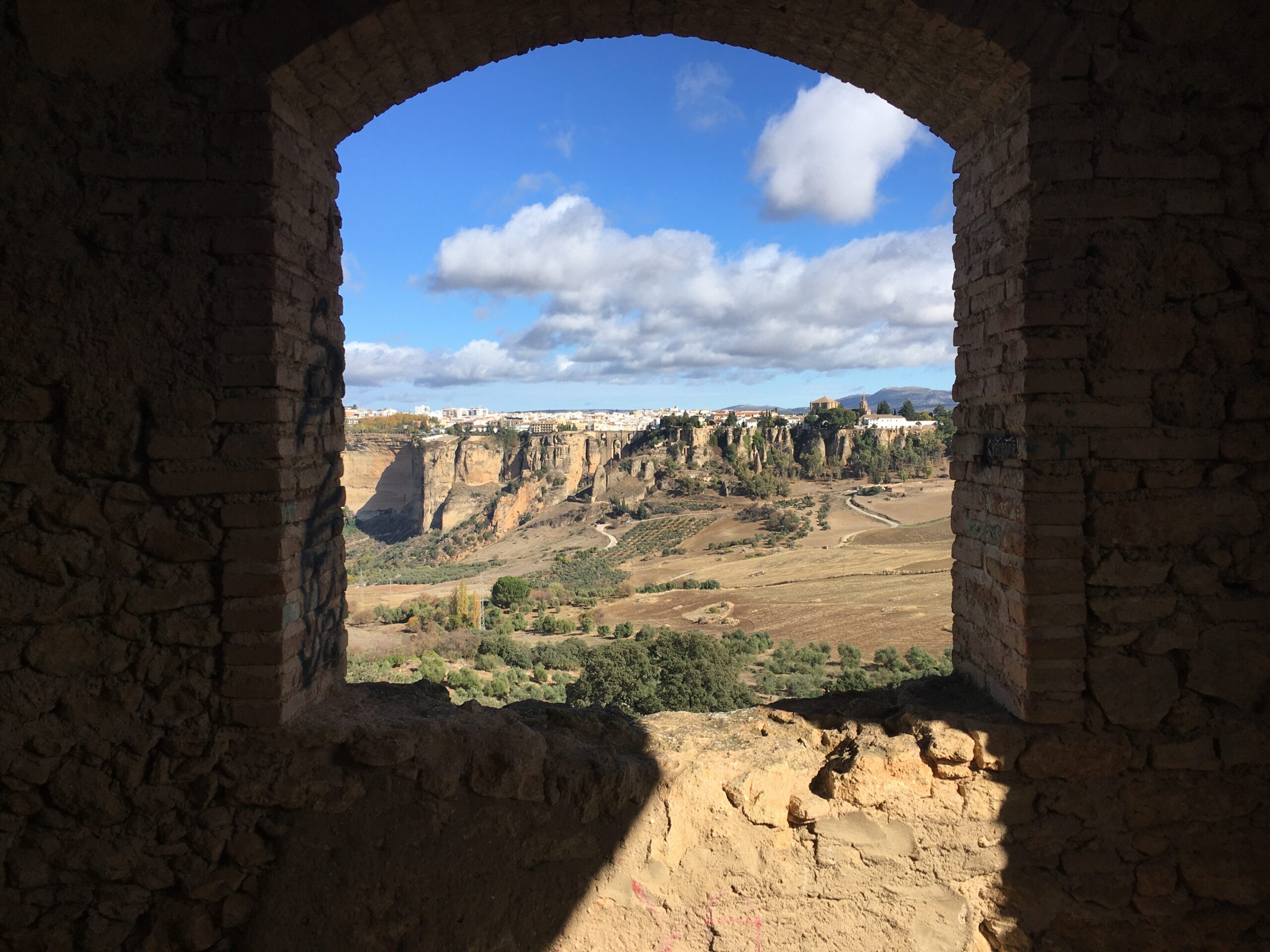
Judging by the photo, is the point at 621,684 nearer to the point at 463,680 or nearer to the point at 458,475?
the point at 463,680

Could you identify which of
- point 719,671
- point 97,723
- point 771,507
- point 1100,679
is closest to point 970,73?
point 1100,679

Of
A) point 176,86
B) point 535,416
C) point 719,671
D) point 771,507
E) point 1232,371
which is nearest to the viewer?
point 176,86

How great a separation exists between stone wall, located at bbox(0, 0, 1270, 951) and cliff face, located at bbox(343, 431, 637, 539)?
45529mm

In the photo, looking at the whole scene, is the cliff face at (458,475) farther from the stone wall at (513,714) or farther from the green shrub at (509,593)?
the stone wall at (513,714)

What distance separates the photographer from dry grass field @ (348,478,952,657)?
17.6 meters

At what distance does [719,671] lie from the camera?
453 inches

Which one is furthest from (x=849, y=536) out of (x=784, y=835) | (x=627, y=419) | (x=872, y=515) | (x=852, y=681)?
(x=627, y=419)

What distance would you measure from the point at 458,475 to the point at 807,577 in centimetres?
3997

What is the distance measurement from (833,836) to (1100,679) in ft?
3.74

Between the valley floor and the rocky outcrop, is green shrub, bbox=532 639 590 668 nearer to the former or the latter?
the valley floor

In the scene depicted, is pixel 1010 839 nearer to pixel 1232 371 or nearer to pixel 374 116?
pixel 1232 371

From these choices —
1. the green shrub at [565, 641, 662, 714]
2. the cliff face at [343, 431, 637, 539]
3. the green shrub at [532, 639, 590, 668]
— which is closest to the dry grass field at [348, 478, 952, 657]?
the green shrub at [532, 639, 590, 668]

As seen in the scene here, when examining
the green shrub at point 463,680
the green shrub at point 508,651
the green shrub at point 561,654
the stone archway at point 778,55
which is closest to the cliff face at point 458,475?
the green shrub at point 508,651

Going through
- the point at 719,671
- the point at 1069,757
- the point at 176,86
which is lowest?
the point at 719,671
